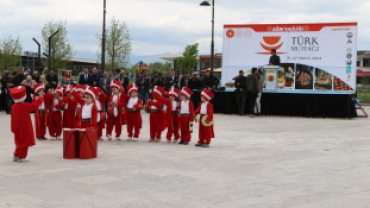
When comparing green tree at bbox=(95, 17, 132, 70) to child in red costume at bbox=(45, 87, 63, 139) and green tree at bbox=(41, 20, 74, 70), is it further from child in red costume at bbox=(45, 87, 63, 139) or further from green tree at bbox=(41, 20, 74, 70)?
child in red costume at bbox=(45, 87, 63, 139)

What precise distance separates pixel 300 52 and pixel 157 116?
11438 millimetres

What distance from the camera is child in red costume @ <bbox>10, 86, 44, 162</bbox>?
28.2 ft

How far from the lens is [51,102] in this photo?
39.7 feet

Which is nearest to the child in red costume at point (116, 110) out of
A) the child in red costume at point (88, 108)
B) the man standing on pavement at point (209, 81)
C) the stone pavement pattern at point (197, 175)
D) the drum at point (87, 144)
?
the stone pavement pattern at point (197, 175)

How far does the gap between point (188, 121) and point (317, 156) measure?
3200 mm

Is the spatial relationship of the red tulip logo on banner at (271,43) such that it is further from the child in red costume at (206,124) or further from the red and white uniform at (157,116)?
the child in red costume at (206,124)

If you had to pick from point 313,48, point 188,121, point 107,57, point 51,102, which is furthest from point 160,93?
point 107,57

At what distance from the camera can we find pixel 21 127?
28.8 feet

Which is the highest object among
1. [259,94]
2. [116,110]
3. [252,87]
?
[252,87]

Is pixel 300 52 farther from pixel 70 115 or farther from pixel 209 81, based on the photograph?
pixel 70 115

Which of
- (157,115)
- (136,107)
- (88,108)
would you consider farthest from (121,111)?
(88,108)

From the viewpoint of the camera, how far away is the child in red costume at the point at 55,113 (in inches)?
472

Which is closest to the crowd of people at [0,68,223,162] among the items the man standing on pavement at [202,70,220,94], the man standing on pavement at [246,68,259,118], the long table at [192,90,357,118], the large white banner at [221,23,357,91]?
the man standing on pavement at [202,70,220,94]

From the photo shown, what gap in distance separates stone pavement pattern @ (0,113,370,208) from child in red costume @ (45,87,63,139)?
17.2 inches
